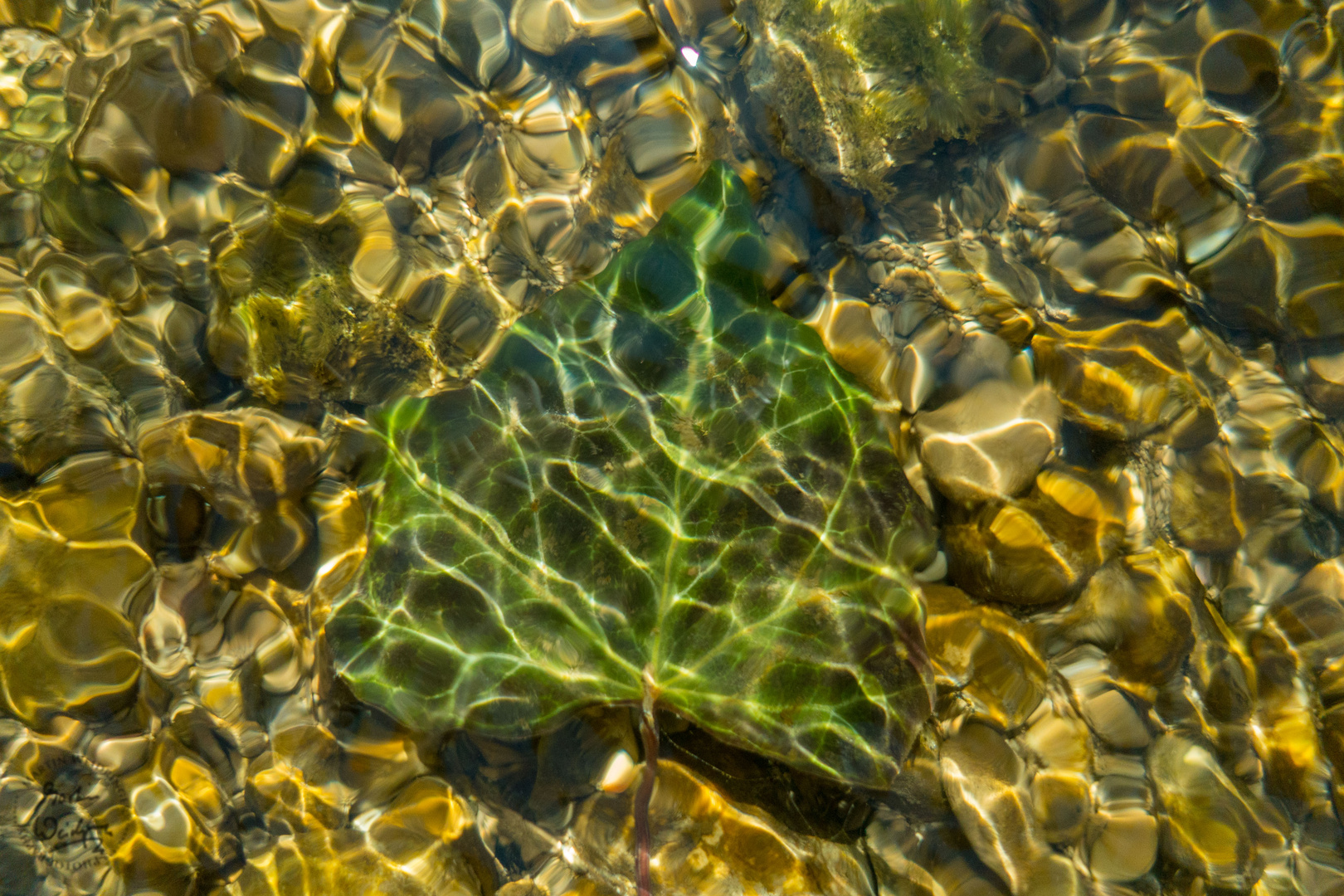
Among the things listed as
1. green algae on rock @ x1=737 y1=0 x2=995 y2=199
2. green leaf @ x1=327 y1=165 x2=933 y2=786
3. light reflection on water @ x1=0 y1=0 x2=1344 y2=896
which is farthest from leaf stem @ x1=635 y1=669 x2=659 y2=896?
green algae on rock @ x1=737 y1=0 x2=995 y2=199

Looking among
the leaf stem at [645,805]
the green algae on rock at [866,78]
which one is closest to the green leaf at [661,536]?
the leaf stem at [645,805]

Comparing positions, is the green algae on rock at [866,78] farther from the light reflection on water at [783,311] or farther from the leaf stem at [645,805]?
the leaf stem at [645,805]

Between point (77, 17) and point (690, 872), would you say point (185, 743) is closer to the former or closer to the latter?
point (690, 872)

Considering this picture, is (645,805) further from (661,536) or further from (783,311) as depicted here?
(783,311)

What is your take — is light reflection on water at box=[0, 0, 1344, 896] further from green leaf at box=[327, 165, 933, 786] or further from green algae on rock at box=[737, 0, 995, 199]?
green leaf at box=[327, 165, 933, 786]

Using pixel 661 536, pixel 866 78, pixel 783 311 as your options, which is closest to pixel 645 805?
pixel 661 536

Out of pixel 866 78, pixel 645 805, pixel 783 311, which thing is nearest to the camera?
pixel 645 805
